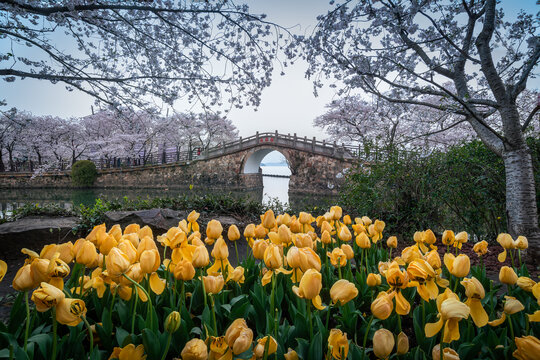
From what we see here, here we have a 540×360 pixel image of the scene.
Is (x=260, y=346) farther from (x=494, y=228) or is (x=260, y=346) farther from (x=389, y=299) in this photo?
(x=494, y=228)

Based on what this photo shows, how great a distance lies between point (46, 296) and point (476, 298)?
1.21 m

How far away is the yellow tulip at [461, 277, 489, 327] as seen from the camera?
0.86m

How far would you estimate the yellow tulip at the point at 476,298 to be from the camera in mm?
861

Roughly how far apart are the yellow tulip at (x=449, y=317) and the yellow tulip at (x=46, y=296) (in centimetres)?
100

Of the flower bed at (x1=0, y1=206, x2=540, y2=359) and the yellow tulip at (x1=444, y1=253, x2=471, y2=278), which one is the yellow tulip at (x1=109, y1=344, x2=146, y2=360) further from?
the yellow tulip at (x1=444, y1=253, x2=471, y2=278)

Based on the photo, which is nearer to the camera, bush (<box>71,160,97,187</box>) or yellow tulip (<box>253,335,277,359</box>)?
yellow tulip (<box>253,335,277,359</box>)

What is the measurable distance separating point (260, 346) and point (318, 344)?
0.24 metres

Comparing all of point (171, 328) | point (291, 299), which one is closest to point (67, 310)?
point (171, 328)

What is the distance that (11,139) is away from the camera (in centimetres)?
2145

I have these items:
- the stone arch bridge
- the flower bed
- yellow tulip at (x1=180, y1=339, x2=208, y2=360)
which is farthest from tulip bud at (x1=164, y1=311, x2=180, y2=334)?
the stone arch bridge

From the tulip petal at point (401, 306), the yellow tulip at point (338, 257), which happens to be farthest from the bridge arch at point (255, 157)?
the tulip petal at point (401, 306)

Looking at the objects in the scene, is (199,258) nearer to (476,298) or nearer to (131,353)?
(131,353)

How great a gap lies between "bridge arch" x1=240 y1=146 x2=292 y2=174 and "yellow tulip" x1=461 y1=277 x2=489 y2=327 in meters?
21.1

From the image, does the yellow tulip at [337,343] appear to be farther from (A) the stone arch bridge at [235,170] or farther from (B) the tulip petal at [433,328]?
(A) the stone arch bridge at [235,170]
